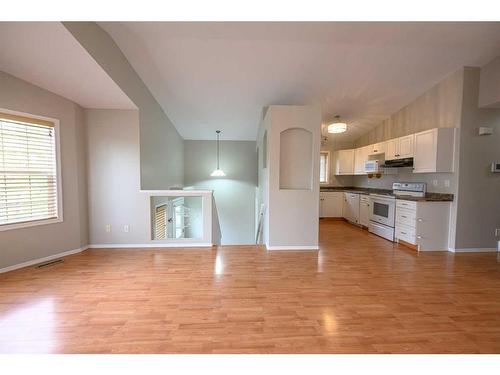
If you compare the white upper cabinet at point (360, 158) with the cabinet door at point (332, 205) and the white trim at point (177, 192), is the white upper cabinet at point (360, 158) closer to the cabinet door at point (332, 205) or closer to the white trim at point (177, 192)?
the cabinet door at point (332, 205)

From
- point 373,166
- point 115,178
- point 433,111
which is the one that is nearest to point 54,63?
point 115,178

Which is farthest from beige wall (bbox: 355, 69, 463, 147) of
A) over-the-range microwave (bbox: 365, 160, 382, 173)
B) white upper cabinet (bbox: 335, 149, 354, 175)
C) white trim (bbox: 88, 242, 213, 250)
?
white trim (bbox: 88, 242, 213, 250)

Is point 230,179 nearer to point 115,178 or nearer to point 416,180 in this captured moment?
point 115,178

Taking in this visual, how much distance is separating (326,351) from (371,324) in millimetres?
583

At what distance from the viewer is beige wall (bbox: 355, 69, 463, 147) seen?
12.5ft

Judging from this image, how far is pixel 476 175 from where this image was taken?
381cm

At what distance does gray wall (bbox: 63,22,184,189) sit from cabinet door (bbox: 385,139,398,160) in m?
5.26

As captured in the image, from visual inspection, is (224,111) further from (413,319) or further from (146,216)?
(413,319)

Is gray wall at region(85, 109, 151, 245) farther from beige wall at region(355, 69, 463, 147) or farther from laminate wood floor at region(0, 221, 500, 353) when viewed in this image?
beige wall at region(355, 69, 463, 147)

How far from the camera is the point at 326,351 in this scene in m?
1.62

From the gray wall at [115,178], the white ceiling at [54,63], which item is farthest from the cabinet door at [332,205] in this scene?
the white ceiling at [54,63]

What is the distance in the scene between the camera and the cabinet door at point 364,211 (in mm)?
5420

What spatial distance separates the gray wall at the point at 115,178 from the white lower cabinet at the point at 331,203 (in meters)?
4.88
